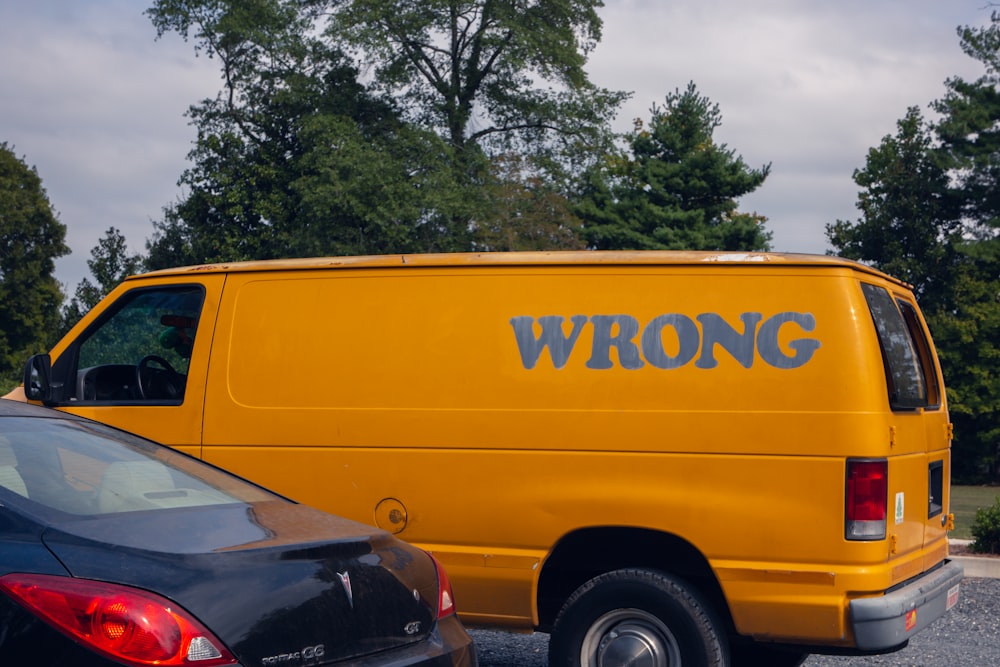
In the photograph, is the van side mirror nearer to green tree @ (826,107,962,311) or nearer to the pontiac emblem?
the pontiac emblem

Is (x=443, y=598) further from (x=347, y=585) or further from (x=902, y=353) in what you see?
(x=902, y=353)

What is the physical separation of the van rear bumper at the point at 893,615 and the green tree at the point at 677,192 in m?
39.5

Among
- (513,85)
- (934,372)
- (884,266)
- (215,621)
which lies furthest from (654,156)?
(215,621)

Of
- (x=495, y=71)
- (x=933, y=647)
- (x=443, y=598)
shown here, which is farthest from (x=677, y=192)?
(x=443, y=598)

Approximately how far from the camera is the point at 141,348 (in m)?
6.79

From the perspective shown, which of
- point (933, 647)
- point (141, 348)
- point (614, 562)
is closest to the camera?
point (614, 562)

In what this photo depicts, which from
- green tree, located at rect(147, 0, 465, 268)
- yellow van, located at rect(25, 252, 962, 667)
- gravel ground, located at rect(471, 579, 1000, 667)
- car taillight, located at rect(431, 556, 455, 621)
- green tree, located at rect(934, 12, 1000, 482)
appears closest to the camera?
car taillight, located at rect(431, 556, 455, 621)

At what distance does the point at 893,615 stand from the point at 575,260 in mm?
2145

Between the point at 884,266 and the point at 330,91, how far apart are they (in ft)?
80.4

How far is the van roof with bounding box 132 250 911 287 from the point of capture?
5.41 meters

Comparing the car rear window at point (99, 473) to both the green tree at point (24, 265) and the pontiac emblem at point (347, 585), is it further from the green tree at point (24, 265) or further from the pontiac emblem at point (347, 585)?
the green tree at point (24, 265)

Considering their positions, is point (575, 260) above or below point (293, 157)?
below

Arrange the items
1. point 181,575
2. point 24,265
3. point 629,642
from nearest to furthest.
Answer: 1. point 181,575
2. point 629,642
3. point 24,265

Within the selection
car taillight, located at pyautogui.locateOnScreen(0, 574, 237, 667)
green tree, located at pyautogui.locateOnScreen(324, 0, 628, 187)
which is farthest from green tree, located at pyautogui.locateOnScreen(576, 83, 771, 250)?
car taillight, located at pyautogui.locateOnScreen(0, 574, 237, 667)
